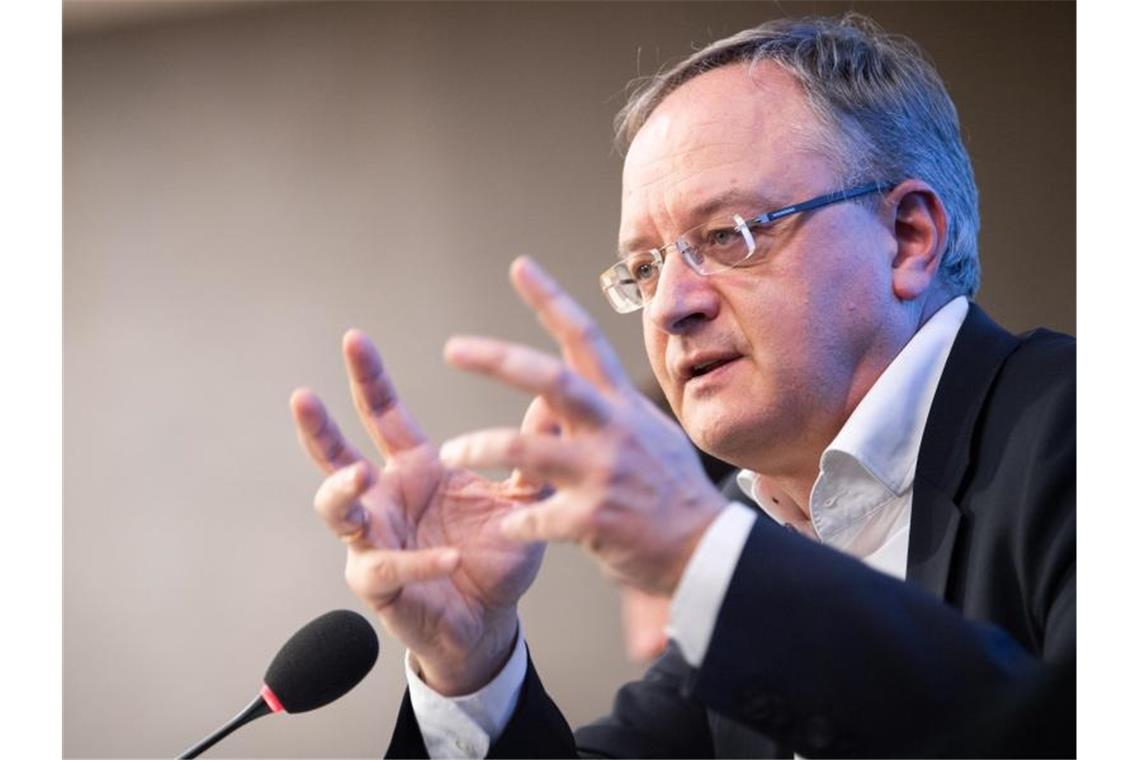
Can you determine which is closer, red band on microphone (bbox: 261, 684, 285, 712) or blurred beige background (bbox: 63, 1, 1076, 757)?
red band on microphone (bbox: 261, 684, 285, 712)

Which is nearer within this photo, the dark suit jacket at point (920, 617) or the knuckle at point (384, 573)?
the dark suit jacket at point (920, 617)

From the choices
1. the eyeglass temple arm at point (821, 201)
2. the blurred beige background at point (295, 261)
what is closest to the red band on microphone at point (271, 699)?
the eyeglass temple arm at point (821, 201)

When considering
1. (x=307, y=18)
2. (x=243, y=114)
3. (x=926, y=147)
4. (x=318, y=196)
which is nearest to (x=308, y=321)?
(x=318, y=196)

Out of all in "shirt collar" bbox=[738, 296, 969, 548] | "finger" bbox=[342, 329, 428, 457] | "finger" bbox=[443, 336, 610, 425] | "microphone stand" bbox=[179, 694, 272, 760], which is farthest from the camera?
"shirt collar" bbox=[738, 296, 969, 548]

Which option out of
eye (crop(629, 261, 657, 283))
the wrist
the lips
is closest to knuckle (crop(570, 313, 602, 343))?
the wrist

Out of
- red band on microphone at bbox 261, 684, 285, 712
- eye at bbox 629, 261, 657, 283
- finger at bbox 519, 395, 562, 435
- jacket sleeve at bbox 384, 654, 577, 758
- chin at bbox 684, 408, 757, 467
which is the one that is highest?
eye at bbox 629, 261, 657, 283

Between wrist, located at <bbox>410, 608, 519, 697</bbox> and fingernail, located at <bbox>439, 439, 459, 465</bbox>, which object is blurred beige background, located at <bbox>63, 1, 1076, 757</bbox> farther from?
fingernail, located at <bbox>439, 439, 459, 465</bbox>

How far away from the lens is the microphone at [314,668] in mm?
1280

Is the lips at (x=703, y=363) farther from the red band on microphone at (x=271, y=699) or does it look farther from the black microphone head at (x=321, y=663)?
the red band on microphone at (x=271, y=699)

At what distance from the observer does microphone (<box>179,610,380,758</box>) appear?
50.4 inches

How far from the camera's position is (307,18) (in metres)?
4.10

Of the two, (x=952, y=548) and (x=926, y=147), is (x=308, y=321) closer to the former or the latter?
(x=926, y=147)

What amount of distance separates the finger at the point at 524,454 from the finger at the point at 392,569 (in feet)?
0.69

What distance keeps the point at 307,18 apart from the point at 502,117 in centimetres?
83
